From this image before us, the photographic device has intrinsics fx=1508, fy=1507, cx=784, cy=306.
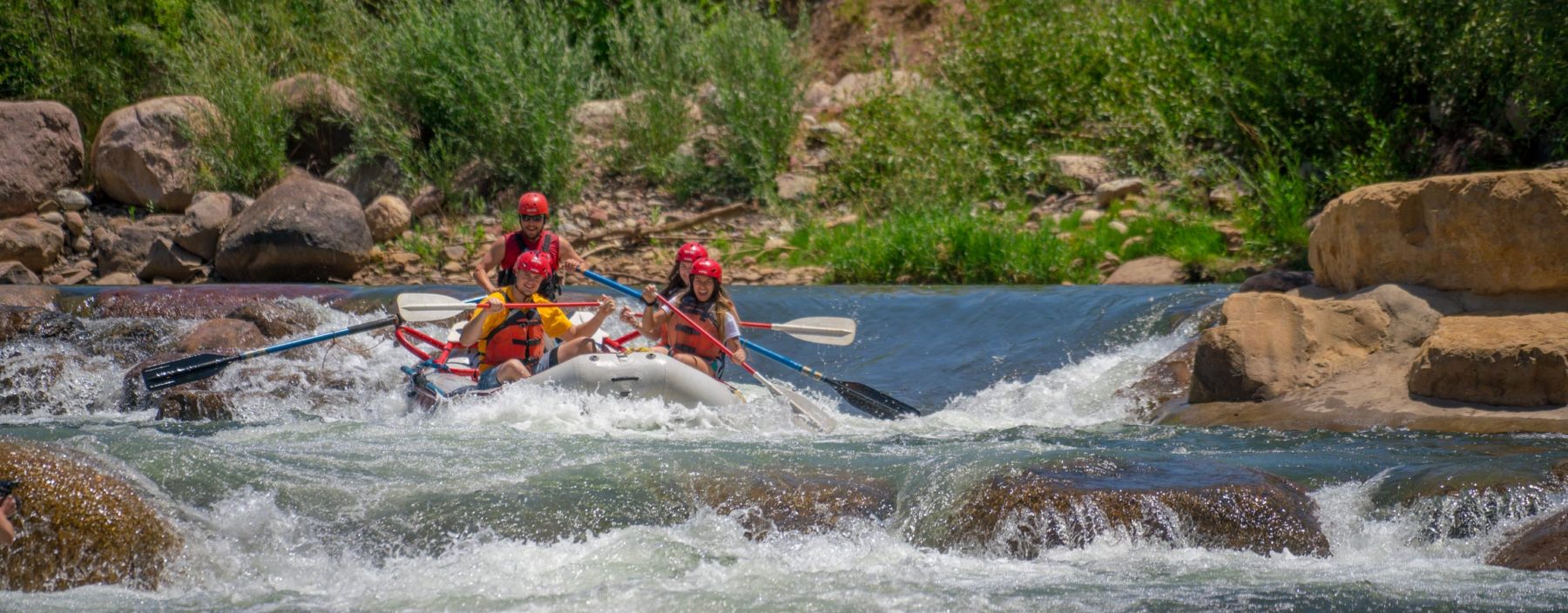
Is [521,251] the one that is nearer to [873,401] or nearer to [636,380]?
[636,380]

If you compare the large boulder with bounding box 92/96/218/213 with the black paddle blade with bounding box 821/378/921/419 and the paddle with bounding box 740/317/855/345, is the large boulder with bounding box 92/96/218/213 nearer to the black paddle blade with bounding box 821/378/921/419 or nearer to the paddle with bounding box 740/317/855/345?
the paddle with bounding box 740/317/855/345

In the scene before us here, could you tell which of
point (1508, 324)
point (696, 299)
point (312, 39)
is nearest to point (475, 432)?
point (696, 299)

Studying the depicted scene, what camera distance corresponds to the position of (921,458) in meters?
6.07

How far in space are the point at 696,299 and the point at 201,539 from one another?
3634 millimetres

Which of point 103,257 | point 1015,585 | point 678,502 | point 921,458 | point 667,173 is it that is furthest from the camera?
point 667,173

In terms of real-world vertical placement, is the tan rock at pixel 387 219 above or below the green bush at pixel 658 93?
below

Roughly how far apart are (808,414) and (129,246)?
32.5 ft

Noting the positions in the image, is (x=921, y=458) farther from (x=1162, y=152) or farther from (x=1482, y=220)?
(x=1162, y=152)

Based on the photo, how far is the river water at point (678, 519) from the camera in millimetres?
4492

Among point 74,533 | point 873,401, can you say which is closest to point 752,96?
point 873,401

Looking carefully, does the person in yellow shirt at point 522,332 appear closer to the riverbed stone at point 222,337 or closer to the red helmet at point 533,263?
the red helmet at point 533,263

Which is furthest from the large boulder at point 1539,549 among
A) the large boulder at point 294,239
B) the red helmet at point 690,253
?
the large boulder at point 294,239

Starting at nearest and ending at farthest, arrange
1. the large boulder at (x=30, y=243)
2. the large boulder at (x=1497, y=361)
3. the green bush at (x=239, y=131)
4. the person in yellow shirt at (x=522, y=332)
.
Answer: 1. the large boulder at (x=1497, y=361)
2. the person in yellow shirt at (x=522, y=332)
3. the large boulder at (x=30, y=243)
4. the green bush at (x=239, y=131)

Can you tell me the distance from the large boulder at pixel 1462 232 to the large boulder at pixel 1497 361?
30cm
